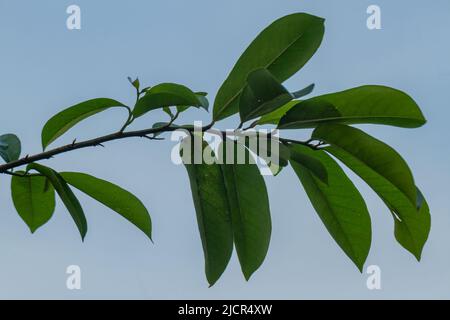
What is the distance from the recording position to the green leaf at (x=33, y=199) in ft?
2.78

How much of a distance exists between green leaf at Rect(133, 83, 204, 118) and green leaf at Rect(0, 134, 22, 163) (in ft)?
0.57

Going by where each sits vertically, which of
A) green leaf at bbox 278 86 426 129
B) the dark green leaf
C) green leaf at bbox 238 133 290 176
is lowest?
green leaf at bbox 238 133 290 176

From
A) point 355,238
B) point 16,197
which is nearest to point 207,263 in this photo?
point 355,238

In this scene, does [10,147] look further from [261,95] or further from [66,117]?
[261,95]

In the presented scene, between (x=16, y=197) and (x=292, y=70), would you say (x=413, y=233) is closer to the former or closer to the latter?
(x=292, y=70)

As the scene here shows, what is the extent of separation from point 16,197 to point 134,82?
25 cm

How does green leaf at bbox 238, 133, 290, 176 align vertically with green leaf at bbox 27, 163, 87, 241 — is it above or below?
above

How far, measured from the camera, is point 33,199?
87cm

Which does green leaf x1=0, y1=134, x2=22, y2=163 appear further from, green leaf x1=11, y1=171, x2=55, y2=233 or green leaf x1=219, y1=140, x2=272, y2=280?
green leaf x1=219, y1=140, x2=272, y2=280

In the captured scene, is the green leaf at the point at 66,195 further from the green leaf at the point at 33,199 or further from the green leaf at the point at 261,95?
the green leaf at the point at 261,95

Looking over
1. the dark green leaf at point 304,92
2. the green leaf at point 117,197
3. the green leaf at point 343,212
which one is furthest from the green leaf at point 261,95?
the green leaf at point 117,197

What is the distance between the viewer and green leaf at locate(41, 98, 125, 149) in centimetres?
82

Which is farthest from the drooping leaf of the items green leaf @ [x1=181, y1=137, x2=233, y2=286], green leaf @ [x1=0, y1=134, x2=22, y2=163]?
green leaf @ [x1=0, y1=134, x2=22, y2=163]

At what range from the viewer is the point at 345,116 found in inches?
27.9
